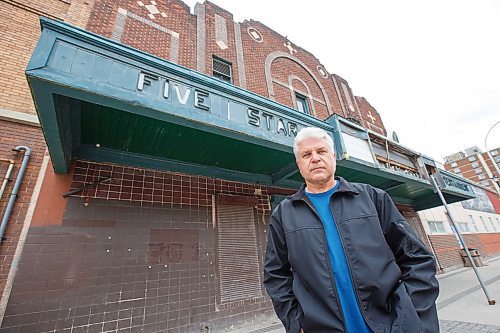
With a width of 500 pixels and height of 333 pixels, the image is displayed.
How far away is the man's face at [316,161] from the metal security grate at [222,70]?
734cm

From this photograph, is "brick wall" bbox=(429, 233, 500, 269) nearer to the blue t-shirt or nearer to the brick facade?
the brick facade

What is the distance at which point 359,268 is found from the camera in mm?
1320

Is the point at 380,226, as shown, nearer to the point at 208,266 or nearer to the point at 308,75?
the point at 208,266

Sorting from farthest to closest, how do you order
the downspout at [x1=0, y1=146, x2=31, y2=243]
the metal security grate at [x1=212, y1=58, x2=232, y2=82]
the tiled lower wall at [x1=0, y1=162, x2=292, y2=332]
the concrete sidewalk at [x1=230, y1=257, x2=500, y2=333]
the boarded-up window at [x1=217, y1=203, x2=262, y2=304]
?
the metal security grate at [x1=212, y1=58, x2=232, y2=82] < the boarded-up window at [x1=217, y1=203, x2=262, y2=304] < the concrete sidewalk at [x1=230, y1=257, x2=500, y2=333] < the downspout at [x1=0, y1=146, x2=31, y2=243] < the tiled lower wall at [x1=0, y1=162, x2=292, y2=332]

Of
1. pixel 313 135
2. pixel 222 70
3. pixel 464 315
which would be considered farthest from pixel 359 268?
pixel 222 70

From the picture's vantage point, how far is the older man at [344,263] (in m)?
1.26

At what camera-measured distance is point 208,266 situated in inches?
199

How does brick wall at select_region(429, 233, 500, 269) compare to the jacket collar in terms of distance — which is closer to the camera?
the jacket collar

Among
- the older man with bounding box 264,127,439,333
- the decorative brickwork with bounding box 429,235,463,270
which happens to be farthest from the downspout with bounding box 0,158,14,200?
the decorative brickwork with bounding box 429,235,463,270

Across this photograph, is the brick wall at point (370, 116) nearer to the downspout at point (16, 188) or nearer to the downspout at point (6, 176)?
the downspout at point (16, 188)

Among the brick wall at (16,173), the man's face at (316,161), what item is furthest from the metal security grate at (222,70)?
the man's face at (316,161)

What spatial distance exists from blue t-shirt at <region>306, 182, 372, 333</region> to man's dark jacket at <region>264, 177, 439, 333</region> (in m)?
0.03

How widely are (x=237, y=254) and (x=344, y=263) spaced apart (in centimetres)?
458

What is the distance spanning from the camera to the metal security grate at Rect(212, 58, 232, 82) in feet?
27.2
